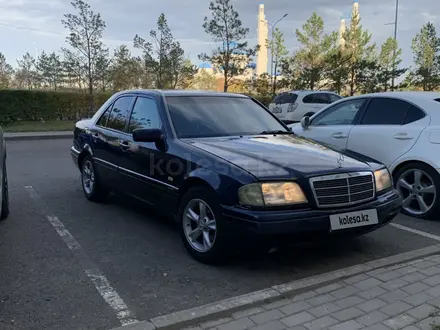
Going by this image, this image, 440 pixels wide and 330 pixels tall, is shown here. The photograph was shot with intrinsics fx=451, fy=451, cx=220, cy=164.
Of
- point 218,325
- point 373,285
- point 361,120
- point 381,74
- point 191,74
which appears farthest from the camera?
point 381,74

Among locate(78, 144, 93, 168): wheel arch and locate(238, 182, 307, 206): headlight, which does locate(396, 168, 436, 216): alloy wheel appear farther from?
locate(78, 144, 93, 168): wheel arch

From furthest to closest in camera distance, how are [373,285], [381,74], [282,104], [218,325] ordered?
[381,74] → [282,104] → [373,285] → [218,325]

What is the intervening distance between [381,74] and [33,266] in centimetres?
2616

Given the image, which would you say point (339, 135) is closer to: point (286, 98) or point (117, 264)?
point (117, 264)

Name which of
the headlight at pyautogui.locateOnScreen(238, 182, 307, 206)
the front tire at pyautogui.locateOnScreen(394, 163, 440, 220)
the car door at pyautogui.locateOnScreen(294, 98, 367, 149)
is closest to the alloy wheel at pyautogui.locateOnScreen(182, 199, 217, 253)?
the headlight at pyautogui.locateOnScreen(238, 182, 307, 206)

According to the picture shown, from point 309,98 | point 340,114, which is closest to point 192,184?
point 340,114

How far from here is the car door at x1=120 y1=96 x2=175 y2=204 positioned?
4512mm

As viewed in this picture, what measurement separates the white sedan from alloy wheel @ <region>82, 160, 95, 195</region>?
3.37m

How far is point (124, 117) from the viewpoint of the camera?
5.59 metres

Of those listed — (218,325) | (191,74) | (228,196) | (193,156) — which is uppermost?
(191,74)

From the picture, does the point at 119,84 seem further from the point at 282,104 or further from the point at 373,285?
the point at 373,285

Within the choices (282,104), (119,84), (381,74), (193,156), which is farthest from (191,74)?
(193,156)

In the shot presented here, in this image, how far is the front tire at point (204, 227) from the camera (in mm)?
3768

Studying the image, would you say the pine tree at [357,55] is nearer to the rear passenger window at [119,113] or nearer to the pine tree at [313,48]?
the pine tree at [313,48]
